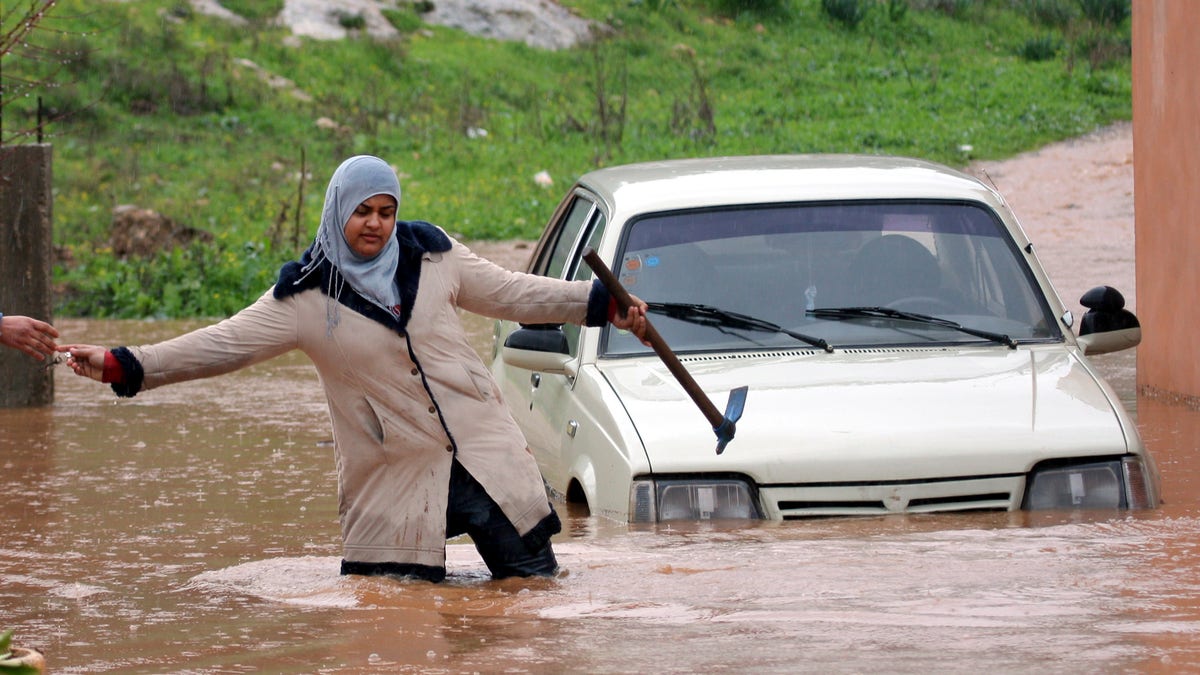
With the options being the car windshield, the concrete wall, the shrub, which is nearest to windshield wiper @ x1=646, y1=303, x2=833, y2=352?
the car windshield

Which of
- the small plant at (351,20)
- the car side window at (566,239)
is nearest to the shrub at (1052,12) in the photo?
the small plant at (351,20)

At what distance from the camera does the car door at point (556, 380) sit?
6387mm

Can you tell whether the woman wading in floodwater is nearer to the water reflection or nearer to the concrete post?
the water reflection

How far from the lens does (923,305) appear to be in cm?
634

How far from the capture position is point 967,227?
6.61m

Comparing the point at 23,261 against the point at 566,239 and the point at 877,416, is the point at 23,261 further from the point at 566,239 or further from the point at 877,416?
the point at 877,416

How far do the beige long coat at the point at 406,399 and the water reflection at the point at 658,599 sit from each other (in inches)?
8.3

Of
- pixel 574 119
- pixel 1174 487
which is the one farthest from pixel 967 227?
pixel 574 119

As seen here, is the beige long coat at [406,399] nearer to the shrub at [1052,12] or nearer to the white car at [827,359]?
the white car at [827,359]

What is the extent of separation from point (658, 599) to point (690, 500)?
68cm

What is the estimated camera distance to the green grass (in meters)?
19.6

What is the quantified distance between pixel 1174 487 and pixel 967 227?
3.89ft

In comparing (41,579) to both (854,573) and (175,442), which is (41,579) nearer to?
(854,573)

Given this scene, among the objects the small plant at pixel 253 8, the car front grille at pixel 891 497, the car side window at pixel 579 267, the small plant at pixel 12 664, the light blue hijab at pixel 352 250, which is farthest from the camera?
the small plant at pixel 253 8
